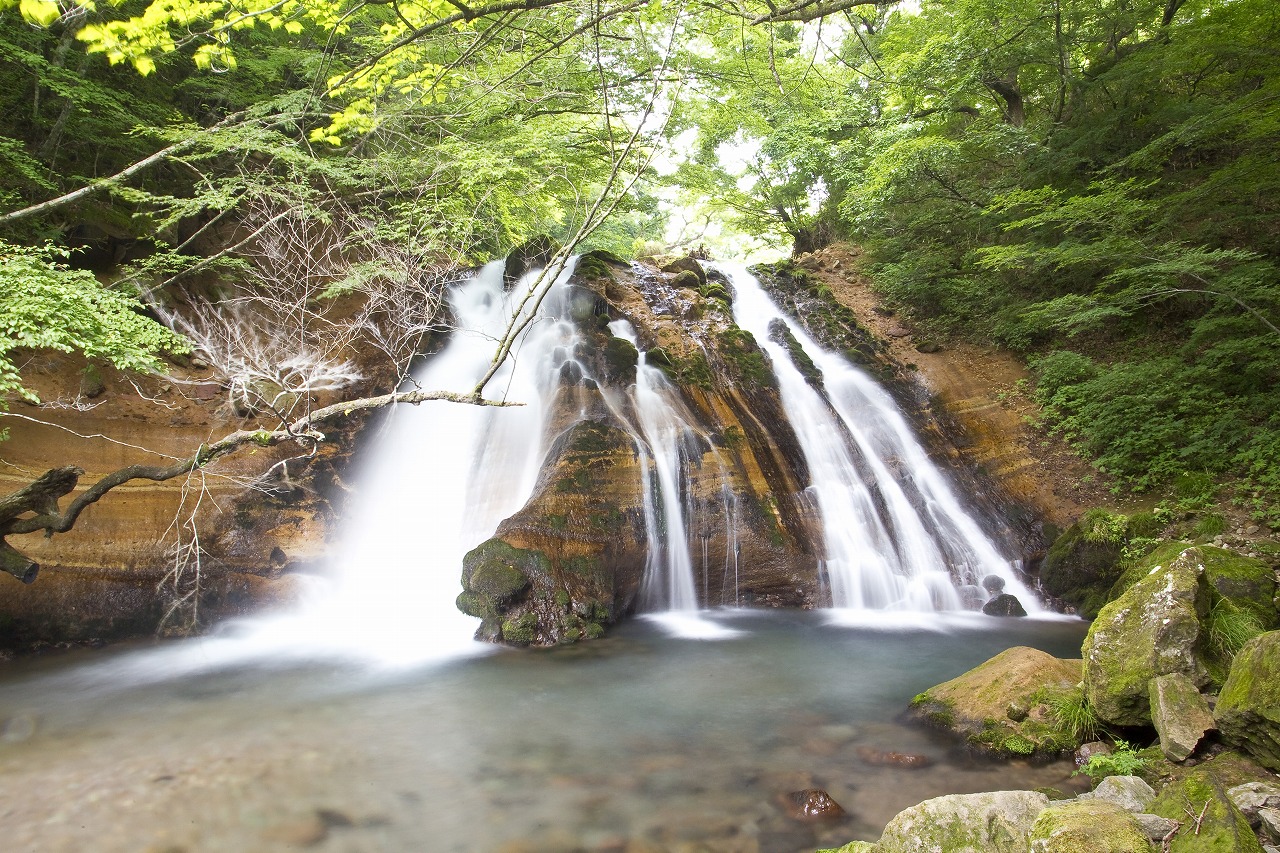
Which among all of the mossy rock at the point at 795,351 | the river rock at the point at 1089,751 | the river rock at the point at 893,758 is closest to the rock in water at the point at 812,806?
the river rock at the point at 893,758

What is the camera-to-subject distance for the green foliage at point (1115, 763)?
148 inches

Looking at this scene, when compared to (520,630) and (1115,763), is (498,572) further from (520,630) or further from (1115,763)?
(1115,763)

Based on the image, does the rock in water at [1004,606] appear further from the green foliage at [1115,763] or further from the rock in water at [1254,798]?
the rock in water at [1254,798]

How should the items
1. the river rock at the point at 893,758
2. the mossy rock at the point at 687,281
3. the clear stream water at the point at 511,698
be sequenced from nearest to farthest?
the clear stream water at the point at 511,698 → the river rock at the point at 893,758 → the mossy rock at the point at 687,281

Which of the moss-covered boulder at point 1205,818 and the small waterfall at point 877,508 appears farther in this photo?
the small waterfall at point 877,508

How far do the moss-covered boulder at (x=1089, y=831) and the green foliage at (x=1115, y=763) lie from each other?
1490 mm

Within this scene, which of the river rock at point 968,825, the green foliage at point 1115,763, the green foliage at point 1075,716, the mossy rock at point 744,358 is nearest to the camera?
the river rock at point 968,825

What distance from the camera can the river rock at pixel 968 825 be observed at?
2938 mm

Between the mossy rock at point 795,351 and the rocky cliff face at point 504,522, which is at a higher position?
the mossy rock at point 795,351

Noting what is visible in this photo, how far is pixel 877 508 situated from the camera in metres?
10.1

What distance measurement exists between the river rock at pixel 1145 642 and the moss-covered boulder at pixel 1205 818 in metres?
1.28

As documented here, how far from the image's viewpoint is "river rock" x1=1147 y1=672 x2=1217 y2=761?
11.7 feet

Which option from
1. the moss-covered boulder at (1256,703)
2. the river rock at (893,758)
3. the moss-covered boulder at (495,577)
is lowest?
the river rock at (893,758)

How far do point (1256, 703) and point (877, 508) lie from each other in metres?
6.96
